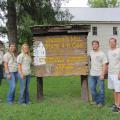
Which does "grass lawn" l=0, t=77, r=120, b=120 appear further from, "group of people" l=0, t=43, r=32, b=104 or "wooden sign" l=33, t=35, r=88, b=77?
"wooden sign" l=33, t=35, r=88, b=77

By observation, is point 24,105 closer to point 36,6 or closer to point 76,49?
point 76,49

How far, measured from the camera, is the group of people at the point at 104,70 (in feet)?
35.3

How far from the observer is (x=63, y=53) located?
12289 millimetres

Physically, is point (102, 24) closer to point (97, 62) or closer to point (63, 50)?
point (63, 50)

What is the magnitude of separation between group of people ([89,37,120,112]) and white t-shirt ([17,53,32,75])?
1727mm

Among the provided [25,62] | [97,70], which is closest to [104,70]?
[97,70]

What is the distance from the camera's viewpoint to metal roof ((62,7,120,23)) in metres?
52.0

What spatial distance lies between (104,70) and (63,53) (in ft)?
Result: 5.16

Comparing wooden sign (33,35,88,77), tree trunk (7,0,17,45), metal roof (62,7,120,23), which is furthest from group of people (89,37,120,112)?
metal roof (62,7,120,23)

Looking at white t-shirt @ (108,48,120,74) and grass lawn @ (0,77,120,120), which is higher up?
white t-shirt @ (108,48,120,74)

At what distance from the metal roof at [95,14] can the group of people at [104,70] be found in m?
39.5

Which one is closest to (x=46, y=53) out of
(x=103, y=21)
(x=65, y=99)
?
(x=65, y=99)

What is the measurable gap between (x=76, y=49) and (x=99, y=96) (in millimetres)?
1614

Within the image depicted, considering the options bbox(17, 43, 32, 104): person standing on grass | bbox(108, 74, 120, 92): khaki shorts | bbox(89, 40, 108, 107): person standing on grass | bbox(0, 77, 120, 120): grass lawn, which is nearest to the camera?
bbox(0, 77, 120, 120): grass lawn
